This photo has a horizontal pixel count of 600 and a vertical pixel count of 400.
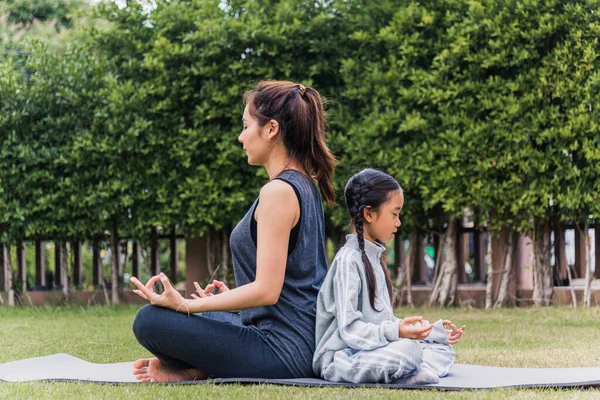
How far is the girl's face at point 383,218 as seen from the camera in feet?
13.6

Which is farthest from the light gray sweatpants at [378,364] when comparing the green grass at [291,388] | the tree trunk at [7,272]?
the tree trunk at [7,272]

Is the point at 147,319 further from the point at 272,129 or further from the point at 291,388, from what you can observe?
the point at 272,129

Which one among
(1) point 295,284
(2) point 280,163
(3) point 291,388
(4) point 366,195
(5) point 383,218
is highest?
(2) point 280,163

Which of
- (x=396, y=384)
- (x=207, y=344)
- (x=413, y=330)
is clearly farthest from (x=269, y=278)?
(x=396, y=384)

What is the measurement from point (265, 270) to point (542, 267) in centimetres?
678

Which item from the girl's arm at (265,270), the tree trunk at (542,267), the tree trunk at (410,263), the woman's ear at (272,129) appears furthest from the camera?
the tree trunk at (410,263)

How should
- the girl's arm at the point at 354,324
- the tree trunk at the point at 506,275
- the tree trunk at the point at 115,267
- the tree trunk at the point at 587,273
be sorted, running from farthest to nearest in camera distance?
the tree trunk at the point at 115,267 < the tree trunk at the point at 506,275 < the tree trunk at the point at 587,273 < the girl's arm at the point at 354,324

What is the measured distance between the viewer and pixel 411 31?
980cm

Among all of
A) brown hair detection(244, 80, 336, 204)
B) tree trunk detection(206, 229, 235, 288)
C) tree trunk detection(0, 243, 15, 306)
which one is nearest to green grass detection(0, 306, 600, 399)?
tree trunk detection(0, 243, 15, 306)

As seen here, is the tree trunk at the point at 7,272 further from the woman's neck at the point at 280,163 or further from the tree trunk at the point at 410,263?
the woman's neck at the point at 280,163

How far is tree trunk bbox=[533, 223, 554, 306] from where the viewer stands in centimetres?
978

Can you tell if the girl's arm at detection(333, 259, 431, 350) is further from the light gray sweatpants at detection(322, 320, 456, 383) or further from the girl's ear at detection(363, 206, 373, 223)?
the girl's ear at detection(363, 206, 373, 223)


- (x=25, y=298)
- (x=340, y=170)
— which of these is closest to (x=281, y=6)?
(x=340, y=170)

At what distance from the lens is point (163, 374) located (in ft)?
13.5
